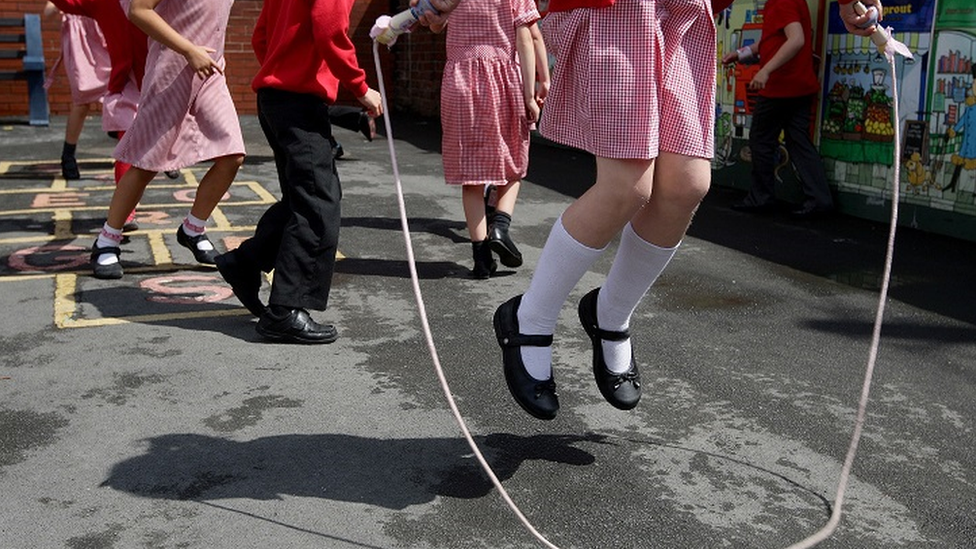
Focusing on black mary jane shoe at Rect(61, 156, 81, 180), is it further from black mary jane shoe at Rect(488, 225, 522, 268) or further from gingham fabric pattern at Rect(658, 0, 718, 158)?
gingham fabric pattern at Rect(658, 0, 718, 158)

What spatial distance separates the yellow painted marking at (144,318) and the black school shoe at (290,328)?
21.4 inches

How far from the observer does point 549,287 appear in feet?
10.6

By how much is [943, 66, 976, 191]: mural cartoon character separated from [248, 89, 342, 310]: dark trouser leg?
4726mm

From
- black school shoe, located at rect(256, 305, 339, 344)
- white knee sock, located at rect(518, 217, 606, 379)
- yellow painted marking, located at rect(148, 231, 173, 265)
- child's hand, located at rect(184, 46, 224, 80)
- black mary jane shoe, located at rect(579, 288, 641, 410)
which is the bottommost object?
yellow painted marking, located at rect(148, 231, 173, 265)

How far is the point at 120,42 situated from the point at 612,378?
456 centimetres

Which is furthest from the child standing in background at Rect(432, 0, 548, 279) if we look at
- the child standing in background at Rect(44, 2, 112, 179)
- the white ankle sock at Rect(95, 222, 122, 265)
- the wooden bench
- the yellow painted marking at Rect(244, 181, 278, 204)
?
the wooden bench

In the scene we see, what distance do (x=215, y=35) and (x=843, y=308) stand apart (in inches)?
140

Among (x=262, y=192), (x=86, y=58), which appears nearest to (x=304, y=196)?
(x=262, y=192)

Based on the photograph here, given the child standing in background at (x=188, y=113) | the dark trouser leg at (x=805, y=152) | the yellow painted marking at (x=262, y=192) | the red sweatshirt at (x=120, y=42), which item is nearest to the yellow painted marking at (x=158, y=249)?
the child standing in background at (x=188, y=113)

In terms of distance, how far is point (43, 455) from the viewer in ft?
11.3

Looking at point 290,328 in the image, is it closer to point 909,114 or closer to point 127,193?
point 127,193

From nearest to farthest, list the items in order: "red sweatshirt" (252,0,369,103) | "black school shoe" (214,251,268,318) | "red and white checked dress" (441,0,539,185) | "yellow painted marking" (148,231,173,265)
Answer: "red sweatshirt" (252,0,369,103), "black school shoe" (214,251,268,318), "red and white checked dress" (441,0,539,185), "yellow painted marking" (148,231,173,265)

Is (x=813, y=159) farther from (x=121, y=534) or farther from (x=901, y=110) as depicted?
(x=121, y=534)

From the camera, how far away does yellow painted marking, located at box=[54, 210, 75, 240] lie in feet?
23.5
